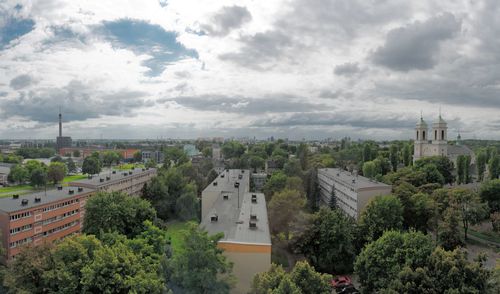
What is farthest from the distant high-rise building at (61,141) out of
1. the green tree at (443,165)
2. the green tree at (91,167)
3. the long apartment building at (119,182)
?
the green tree at (443,165)

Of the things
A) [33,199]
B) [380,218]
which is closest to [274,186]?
[380,218]

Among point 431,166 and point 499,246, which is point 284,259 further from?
point 431,166

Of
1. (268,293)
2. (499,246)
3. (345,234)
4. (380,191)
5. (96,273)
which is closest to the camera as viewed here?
(268,293)

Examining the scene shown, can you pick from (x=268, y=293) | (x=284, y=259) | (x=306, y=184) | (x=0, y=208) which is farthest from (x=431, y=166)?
(x=0, y=208)

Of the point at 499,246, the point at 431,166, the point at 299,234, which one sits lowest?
the point at 499,246

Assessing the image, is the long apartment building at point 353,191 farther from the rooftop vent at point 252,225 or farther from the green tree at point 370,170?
the rooftop vent at point 252,225

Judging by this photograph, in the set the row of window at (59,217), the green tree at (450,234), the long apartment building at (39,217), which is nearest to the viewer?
the long apartment building at (39,217)

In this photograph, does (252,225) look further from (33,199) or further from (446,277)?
(33,199)
